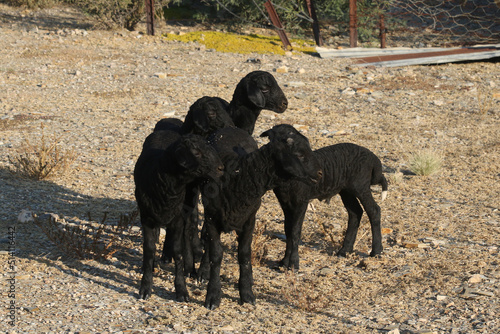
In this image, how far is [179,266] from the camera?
230 inches

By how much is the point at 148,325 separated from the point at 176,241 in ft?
2.73

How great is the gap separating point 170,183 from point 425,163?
4930mm

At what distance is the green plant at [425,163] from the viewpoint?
9.38 m

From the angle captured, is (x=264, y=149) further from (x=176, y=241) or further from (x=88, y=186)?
(x=88, y=186)

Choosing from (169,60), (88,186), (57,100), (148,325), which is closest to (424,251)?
(148,325)

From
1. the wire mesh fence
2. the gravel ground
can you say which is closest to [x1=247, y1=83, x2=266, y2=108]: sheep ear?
the gravel ground

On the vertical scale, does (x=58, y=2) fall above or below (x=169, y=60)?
above

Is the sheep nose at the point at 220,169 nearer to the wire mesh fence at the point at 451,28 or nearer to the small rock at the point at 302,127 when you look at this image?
the small rock at the point at 302,127

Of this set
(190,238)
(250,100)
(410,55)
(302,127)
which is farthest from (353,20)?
(190,238)

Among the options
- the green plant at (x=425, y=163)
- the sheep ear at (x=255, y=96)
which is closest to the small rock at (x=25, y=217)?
the sheep ear at (x=255, y=96)

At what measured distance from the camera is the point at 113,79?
46.3ft

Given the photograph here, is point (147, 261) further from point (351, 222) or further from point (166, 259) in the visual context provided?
point (351, 222)

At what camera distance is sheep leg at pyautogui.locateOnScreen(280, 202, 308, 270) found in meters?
6.60

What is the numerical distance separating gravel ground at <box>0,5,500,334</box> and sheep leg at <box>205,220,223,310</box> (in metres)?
0.11
